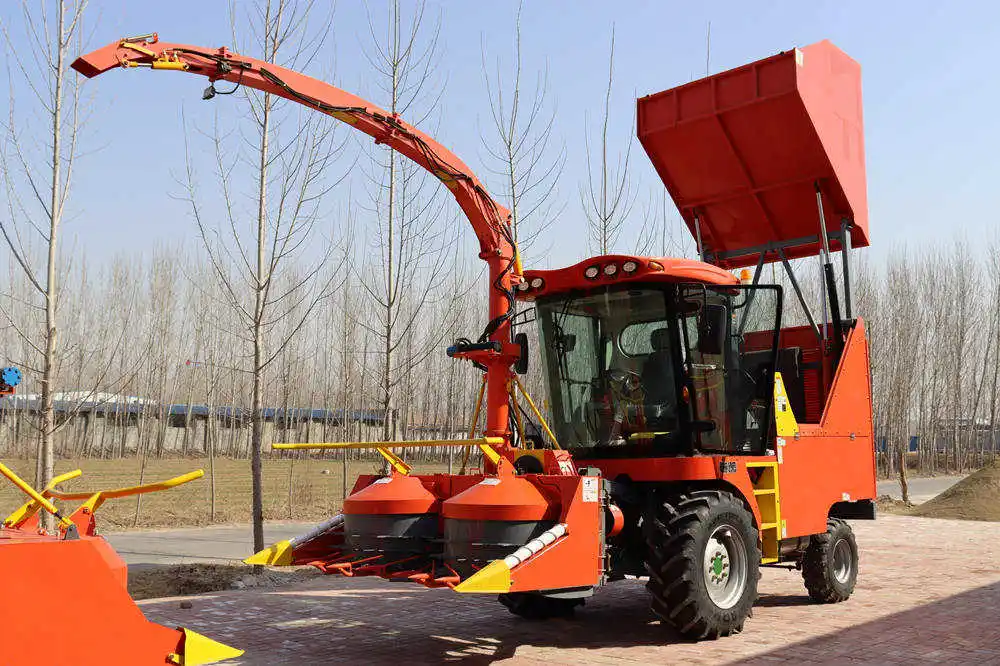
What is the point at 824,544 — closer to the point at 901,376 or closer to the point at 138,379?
the point at 901,376

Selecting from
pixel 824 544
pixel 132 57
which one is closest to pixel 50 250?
pixel 132 57

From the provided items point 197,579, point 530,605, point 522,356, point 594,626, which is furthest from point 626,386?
point 197,579

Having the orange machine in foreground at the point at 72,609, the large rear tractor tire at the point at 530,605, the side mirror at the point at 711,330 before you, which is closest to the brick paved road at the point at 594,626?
the large rear tractor tire at the point at 530,605

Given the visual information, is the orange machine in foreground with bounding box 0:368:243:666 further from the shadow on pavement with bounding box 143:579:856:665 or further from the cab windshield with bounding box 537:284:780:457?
the cab windshield with bounding box 537:284:780:457

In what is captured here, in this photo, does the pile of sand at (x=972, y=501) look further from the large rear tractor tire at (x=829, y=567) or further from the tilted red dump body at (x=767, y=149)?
the tilted red dump body at (x=767, y=149)

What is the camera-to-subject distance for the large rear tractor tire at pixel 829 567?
30.7 feet

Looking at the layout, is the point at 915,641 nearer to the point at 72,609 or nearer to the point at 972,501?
the point at 72,609

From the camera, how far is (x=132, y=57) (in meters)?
7.73

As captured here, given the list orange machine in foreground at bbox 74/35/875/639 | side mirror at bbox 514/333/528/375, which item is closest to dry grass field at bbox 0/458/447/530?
orange machine in foreground at bbox 74/35/875/639

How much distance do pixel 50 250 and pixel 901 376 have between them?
1390 inches

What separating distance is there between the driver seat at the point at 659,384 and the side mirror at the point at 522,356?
3.65 feet

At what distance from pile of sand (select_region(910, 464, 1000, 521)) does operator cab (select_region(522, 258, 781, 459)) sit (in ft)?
51.2

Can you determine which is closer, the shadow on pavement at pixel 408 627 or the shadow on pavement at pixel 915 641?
the shadow on pavement at pixel 915 641

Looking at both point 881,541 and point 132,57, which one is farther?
point 881,541
